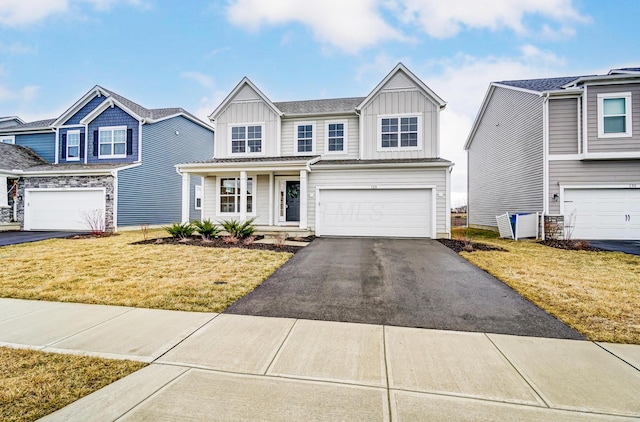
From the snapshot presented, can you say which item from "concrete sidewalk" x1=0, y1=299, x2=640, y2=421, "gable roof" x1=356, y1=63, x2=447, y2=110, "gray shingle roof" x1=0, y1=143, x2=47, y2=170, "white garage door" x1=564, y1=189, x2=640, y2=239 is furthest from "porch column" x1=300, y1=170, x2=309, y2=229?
"gray shingle roof" x1=0, y1=143, x2=47, y2=170

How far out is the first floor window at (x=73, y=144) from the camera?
17.5 metres

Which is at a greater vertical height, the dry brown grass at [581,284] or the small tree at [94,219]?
the small tree at [94,219]

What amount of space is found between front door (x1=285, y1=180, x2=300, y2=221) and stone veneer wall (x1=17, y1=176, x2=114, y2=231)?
9.10 m

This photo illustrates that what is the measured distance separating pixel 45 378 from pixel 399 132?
13762 mm

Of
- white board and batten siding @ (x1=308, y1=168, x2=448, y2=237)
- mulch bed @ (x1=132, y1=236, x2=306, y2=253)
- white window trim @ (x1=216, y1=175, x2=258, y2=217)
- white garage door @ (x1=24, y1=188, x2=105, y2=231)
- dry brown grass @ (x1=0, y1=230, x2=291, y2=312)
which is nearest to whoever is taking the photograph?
dry brown grass @ (x1=0, y1=230, x2=291, y2=312)

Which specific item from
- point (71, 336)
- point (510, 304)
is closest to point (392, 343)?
point (510, 304)

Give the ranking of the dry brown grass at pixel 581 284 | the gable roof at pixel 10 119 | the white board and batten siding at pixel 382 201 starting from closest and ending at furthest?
the dry brown grass at pixel 581 284, the white board and batten siding at pixel 382 201, the gable roof at pixel 10 119

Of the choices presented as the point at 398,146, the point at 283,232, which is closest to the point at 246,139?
the point at 283,232

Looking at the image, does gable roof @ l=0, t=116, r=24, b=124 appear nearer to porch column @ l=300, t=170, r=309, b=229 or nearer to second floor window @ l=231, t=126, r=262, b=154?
second floor window @ l=231, t=126, r=262, b=154

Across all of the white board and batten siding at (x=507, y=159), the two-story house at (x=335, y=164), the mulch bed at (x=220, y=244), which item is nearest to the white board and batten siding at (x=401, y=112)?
the two-story house at (x=335, y=164)

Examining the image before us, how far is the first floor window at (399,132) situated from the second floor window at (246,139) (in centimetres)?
623

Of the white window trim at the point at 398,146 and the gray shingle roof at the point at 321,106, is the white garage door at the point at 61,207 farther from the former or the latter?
the white window trim at the point at 398,146

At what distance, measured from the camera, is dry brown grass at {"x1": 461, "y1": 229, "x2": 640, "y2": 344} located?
13.0 feet

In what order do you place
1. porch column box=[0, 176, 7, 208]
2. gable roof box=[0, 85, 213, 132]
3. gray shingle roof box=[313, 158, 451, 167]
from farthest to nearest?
gable roof box=[0, 85, 213, 132] < porch column box=[0, 176, 7, 208] < gray shingle roof box=[313, 158, 451, 167]
